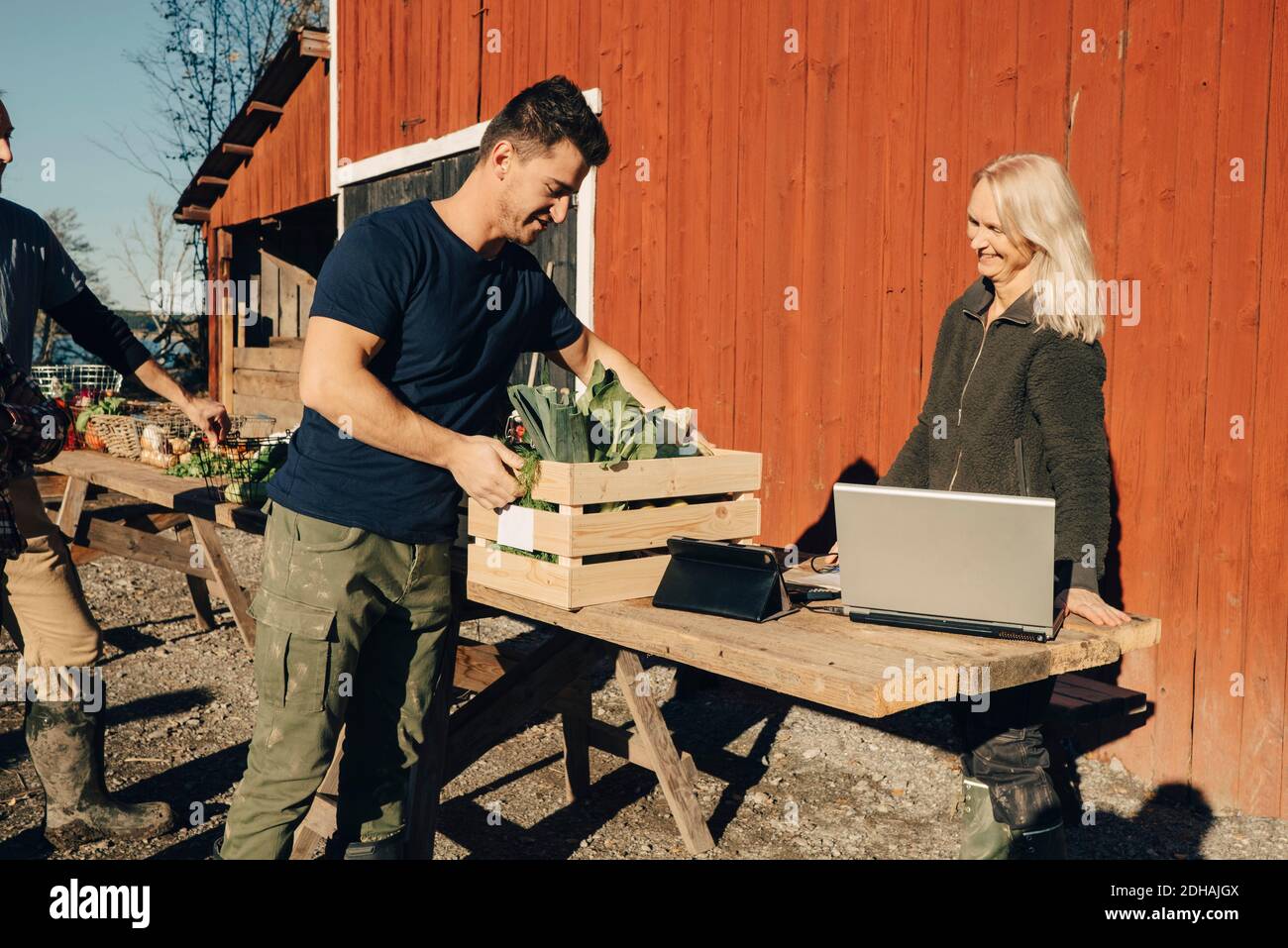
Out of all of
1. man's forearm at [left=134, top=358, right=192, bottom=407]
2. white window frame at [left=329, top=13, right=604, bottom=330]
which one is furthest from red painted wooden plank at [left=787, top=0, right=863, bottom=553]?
man's forearm at [left=134, top=358, right=192, bottom=407]

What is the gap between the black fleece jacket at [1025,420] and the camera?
2.58 metres

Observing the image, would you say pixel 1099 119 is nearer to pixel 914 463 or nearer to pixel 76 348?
pixel 914 463

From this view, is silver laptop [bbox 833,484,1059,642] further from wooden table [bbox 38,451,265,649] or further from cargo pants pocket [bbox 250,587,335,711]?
wooden table [bbox 38,451,265,649]

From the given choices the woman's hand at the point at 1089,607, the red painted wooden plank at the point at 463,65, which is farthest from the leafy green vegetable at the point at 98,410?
the woman's hand at the point at 1089,607

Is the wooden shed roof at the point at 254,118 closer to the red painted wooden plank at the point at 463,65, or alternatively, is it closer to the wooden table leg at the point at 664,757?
the red painted wooden plank at the point at 463,65

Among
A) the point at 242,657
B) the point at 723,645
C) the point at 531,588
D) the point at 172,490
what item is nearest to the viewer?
the point at 723,645

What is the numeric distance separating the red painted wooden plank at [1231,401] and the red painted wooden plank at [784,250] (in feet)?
6.24

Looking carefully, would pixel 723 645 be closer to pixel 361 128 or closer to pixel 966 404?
pixel 966 404

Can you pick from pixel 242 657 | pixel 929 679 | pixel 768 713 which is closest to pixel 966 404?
pixel 929 679

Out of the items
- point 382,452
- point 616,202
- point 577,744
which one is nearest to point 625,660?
point 577,744

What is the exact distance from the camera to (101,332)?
151 inches

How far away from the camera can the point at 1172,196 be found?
4.05m

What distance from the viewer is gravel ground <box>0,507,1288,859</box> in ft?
13.2

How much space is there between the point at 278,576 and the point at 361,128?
7410mm
